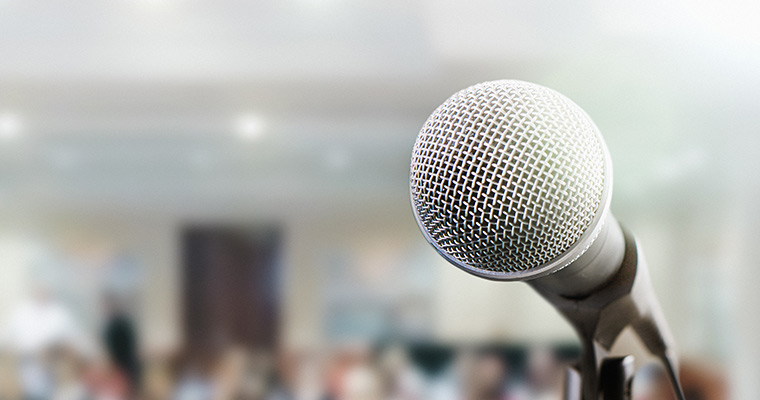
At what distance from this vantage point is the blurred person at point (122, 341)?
1.26 metres

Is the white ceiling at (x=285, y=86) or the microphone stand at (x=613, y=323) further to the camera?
the white ceiling at (x=285, y=86)

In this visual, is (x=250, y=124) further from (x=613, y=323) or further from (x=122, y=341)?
(x=613, y=323)

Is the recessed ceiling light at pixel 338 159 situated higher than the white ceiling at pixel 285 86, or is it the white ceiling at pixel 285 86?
the white ceiling at pixel 285 86

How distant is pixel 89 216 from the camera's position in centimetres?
125

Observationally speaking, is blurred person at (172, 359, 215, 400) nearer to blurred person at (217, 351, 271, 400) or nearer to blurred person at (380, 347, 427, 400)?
blurred person at (217, 351, 271, 400)

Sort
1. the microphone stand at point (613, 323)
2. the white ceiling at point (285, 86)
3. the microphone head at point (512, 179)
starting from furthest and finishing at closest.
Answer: the white ceiling at point (285, 86) → the microphone stand at point (613, 323) → the microphone head at point (512, 179)

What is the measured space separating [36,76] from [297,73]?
635mm

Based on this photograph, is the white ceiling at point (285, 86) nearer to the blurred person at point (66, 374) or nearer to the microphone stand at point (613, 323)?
the blurred person at point (66, 374)

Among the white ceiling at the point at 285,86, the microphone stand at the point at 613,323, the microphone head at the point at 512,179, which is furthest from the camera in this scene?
the white ceiling at the point at 285,86

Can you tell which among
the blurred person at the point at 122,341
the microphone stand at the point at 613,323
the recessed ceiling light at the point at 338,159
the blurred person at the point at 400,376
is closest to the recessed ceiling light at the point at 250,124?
the recessed ceiling light at the point at 338,159

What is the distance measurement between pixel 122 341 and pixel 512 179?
1238 mm

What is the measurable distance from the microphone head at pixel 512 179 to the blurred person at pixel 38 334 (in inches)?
48.9

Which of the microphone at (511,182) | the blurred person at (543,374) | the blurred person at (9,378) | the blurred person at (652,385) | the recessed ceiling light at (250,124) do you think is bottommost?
the blurred person at (652,385)

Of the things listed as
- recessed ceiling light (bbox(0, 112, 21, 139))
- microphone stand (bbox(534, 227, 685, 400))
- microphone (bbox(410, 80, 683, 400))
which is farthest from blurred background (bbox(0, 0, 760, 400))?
microphone (bbox(410, 80, 683, 400))
